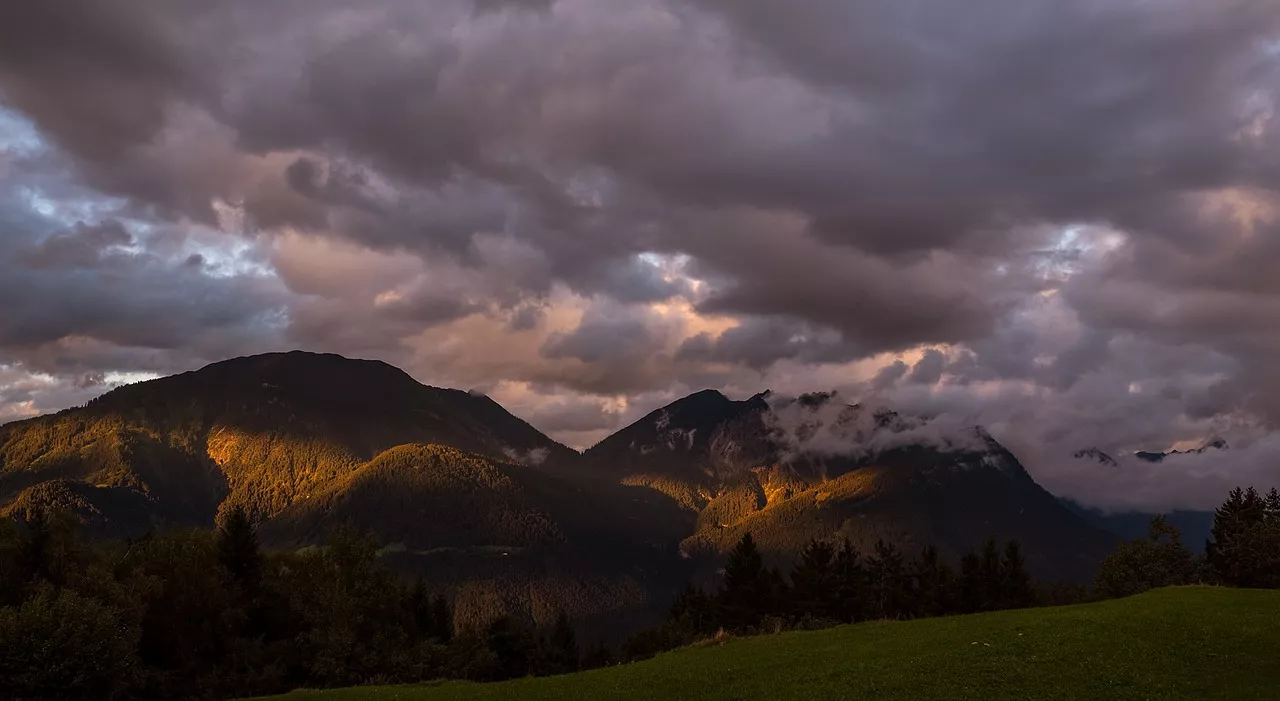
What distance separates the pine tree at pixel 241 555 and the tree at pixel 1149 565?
113106 mm

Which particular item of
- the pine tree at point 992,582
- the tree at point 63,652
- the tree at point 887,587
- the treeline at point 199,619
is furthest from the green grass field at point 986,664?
the pine tree at point 992,582

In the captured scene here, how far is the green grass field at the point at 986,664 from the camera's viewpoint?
108 ft

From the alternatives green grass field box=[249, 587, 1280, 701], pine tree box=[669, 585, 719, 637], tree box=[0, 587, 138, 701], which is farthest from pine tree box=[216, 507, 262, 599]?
green grass field box=[249, 587, 1280, 701]

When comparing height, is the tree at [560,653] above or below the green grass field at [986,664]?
below

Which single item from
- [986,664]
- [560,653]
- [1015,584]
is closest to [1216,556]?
[1015,584]

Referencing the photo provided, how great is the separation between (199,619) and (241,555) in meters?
16.0

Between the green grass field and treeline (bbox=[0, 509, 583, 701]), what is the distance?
1831 cm

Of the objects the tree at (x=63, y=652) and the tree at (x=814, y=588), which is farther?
the tree at (x=814, y=588)

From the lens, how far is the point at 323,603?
86.9 meters

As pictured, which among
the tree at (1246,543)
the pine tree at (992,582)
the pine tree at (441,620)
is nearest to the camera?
the tree at (1246,543)

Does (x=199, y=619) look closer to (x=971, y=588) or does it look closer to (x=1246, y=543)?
(x=971, y=588)

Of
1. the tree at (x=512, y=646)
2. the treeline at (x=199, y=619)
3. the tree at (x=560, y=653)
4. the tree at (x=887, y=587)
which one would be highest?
the treeline at (x=199, y=619)

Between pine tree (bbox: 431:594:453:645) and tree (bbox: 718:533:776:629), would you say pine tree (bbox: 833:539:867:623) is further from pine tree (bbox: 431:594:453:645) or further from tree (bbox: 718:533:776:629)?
pine tree (bbox: 431:594:453:645)

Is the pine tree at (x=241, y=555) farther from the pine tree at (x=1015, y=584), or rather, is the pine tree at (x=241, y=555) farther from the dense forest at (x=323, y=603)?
the pine tree at (x=1015, y=584)
